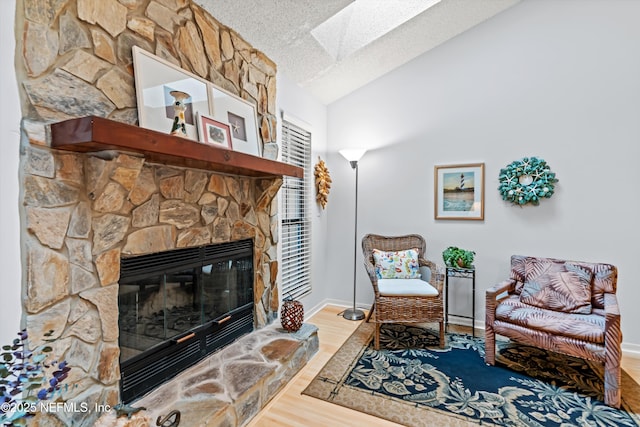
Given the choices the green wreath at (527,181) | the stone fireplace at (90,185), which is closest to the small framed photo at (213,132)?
the stone fireplace at (90,185)

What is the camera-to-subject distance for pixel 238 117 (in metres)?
2.41

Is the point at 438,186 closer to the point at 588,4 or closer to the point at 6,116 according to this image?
the point at 588,4

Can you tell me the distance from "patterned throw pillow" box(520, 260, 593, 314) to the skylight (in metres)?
2.58

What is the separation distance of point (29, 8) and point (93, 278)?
1188 mm

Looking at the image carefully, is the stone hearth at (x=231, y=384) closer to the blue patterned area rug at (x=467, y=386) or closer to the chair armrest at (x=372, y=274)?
the blue patterned area rug at (x=467, y=386)

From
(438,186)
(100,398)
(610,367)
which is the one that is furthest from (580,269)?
(100,398)

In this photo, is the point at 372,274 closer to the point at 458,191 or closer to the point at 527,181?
the point at 458,191

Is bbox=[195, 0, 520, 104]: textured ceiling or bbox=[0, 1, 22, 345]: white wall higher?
bbox=[195, 0, 520, 104]: textured ceiling

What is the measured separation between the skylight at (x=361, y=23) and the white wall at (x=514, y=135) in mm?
766

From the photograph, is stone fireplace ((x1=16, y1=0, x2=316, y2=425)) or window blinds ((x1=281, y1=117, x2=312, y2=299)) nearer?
stone fireplace ((x1=16, y1=0, x2=316, y2=425))

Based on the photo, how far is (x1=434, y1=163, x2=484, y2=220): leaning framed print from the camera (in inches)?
132

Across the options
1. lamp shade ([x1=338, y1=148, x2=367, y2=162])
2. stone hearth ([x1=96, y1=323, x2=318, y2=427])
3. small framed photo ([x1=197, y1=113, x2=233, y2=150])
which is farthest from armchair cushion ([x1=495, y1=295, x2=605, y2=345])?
small framed photo ([x1=197, y1=113, x2=233, y2=150])

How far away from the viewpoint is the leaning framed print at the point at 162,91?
1.70 m

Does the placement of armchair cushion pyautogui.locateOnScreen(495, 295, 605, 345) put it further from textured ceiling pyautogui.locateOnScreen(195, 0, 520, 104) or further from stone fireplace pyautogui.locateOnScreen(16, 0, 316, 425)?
textured ceiling pyautogui.locateOnScreen(195, 0, 520, 104)
